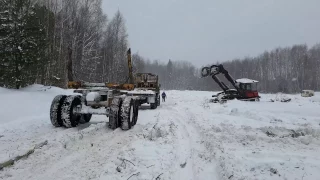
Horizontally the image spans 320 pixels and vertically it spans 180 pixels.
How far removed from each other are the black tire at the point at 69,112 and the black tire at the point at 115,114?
53.0 inches

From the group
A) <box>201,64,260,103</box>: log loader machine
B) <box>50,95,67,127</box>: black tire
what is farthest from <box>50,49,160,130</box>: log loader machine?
<box>201,64,260,103</box>: log loader machine

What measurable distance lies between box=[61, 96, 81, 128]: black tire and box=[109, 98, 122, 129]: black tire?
1347mm

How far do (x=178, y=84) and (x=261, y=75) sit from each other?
136ft

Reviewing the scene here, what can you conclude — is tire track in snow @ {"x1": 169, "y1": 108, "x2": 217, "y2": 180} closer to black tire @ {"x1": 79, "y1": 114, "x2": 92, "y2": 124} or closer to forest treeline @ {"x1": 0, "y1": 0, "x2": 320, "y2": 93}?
black tire @ {"x1": 79, "y1": 114, "x2": 92, "y2": 124}

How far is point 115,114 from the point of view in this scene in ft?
27.8

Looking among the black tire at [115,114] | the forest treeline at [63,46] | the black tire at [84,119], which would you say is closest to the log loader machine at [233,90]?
the forest treeline at [63,46]

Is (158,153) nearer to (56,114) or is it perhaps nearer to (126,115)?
(126,115)

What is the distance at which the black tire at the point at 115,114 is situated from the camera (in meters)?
8.47

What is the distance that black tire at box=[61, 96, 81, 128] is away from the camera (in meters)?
8.81

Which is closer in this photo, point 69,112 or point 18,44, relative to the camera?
point 69,112

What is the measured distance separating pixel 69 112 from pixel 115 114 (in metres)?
1.56

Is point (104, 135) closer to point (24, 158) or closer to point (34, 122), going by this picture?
point (24, 158)

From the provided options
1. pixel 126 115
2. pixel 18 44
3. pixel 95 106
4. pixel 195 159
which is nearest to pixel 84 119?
pixel 95 106

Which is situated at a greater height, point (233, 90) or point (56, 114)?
point (233, 90)
